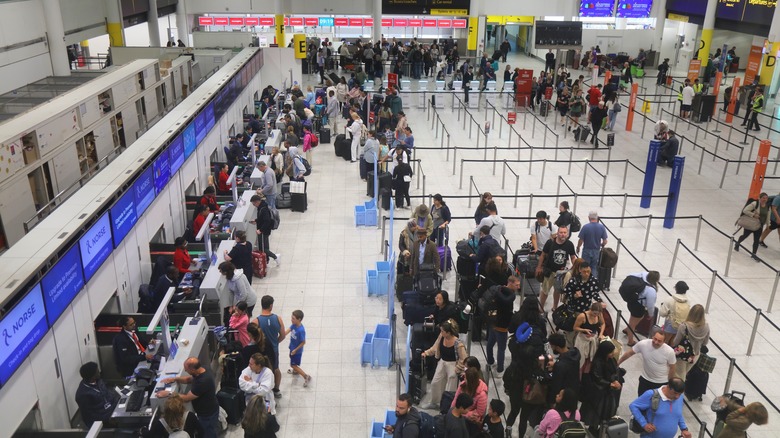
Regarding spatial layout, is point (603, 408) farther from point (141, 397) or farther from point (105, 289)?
point (105, 289)

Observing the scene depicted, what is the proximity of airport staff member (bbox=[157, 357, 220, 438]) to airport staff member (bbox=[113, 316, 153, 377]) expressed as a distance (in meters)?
0.99

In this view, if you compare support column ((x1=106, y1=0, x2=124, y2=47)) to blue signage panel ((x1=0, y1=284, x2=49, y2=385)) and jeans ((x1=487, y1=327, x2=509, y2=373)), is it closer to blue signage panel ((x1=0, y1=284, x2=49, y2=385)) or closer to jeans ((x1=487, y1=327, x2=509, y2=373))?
blue signage panel ((x1=0, y1=284, x2=49, y2=385))

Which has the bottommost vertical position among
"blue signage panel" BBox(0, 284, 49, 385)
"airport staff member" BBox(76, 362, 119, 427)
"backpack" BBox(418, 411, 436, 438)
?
"airport staff member" BBox(76, 362, 119, 427)

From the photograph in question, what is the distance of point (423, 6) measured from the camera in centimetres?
3331

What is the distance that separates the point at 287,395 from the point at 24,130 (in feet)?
16.5

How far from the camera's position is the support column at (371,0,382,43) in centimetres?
3338

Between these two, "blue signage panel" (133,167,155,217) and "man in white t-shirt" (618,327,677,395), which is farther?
"blue signage panel" (133,167,155,217)

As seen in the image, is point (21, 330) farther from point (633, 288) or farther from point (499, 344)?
point (633, 288)

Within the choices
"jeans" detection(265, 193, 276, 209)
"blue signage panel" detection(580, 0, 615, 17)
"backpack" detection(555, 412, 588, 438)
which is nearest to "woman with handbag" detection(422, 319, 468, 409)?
"backpack" detection(555, 412, 588, 438)

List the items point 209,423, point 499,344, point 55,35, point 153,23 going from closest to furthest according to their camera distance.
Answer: point 209,423 → point 499,344 → point 55,35 → point 153,23

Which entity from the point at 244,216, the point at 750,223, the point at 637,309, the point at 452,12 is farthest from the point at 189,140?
the point at 452,12

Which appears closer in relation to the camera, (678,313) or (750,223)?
(678,313)

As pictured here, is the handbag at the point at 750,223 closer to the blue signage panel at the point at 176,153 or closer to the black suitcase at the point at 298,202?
the black suitcase at the point at 298,202

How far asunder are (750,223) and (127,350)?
10778 mm
